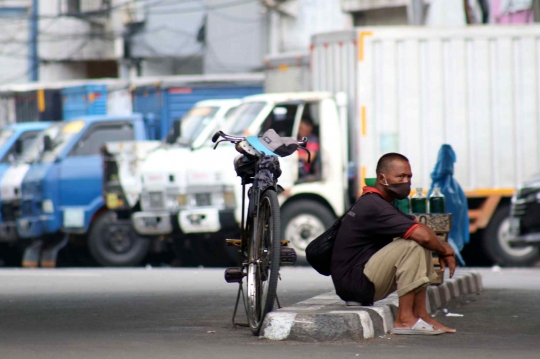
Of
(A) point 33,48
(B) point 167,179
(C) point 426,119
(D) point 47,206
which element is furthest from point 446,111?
(A) point 33,48

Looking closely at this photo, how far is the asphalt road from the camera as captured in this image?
6.85m

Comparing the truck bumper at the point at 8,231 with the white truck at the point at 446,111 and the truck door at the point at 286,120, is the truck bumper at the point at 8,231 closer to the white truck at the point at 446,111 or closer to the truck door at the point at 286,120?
the white truck at the point at 446,111

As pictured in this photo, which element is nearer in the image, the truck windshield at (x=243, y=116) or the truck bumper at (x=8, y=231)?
the truck windshield at (x=243, y=116)

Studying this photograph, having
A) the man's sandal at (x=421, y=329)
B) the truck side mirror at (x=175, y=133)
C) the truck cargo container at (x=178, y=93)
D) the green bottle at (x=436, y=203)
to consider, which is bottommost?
the man's sandal at (x=421, y=329)

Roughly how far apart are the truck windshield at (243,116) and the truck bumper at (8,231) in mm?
4004

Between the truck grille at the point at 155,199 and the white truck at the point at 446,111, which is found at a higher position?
the white truck at the point at 446,111

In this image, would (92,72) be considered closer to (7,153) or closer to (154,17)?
(154,17)

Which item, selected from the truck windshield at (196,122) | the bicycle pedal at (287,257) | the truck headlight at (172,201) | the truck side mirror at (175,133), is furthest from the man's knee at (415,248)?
the truck side mirror at (175,133)

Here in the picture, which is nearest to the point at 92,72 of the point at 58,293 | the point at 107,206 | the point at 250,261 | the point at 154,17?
the point at 154,17

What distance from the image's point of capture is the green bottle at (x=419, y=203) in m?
9.97

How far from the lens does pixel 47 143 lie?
59.1 ft

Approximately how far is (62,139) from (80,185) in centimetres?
94

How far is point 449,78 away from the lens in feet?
53.9

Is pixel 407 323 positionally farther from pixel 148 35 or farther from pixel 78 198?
pixel 148 35
